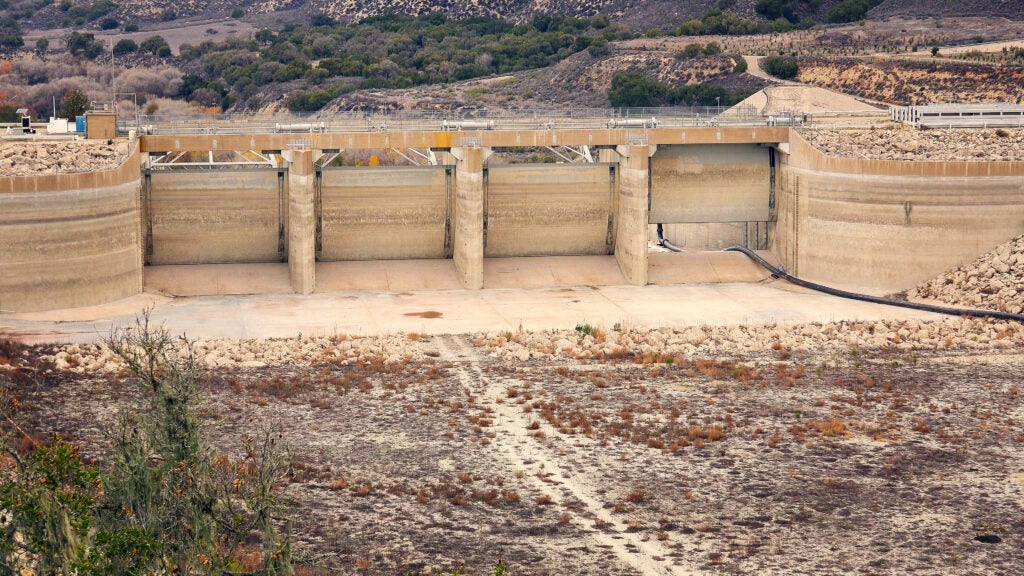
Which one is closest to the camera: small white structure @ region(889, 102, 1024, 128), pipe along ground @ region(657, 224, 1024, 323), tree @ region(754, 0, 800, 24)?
pipe along ground @ region(657, 224, 1024, 323)

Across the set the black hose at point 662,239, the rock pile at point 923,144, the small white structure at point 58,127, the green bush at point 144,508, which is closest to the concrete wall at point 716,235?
the black hose at point 662,239

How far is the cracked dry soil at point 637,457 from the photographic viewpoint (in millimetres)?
30469

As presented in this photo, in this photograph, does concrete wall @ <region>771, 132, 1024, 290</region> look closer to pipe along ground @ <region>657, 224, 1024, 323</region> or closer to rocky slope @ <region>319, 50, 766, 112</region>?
pipe along ground @ <region>657, 224, 1024, 323</region>

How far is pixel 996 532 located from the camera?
31672 mm

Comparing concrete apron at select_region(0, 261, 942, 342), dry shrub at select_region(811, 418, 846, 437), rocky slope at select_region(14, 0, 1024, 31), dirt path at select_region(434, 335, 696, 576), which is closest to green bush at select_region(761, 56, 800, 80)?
rocky slope at select_region(14, 0, 1024, 31)

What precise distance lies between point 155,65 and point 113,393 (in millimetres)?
112128

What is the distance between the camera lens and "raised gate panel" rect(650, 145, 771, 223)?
2480 inches

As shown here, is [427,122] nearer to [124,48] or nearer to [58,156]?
[58,156]

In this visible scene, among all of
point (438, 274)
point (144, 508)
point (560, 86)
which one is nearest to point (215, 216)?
point (438, 274)

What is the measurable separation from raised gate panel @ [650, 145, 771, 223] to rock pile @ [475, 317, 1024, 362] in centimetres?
1258

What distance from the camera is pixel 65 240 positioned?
2036 inches

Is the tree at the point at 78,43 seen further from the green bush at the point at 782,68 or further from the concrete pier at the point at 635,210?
the concrete pier at the point at 635,210

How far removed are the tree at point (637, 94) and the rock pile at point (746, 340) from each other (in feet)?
194

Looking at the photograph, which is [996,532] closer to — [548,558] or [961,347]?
[548,558]
